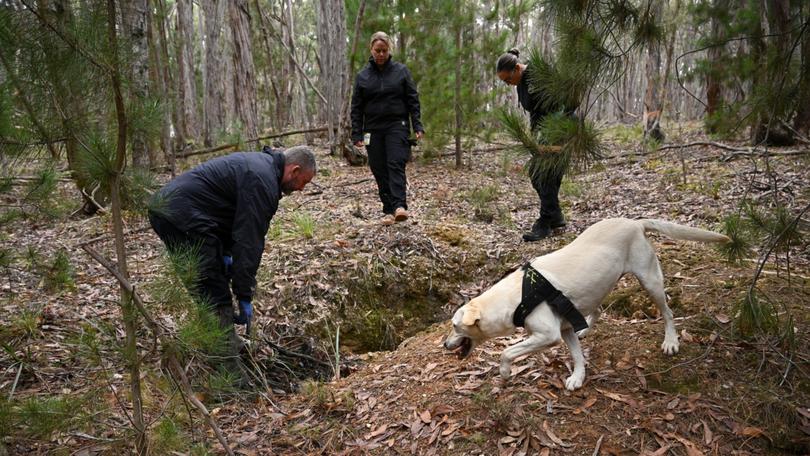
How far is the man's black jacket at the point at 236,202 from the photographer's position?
3748 mm

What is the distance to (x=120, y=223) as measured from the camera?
2.54 m

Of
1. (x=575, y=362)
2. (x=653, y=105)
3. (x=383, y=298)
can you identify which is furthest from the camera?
(x=653, y=105)

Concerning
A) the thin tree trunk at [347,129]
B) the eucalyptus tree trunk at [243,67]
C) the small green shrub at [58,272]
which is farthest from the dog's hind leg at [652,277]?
the eucalyptus tree trunk at [243,67]

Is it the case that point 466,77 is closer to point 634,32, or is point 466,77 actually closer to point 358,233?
point 358,233

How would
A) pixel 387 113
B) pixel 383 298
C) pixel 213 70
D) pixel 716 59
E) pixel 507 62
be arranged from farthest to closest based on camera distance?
1. pixel 213 70
2. pixel 387 113
3. pixel 716 59
4. pixel 383 298
5. pixel 507 62

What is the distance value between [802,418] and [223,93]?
14.9 meters

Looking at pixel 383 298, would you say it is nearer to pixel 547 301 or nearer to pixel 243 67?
pixel 547 301

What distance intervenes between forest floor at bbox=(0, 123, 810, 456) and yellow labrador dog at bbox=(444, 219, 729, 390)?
338 millimetres

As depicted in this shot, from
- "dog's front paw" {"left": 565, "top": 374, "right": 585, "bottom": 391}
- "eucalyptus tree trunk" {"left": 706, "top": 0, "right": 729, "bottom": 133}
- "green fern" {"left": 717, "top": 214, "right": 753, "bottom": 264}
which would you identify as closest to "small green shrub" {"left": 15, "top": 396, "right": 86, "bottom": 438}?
"dog's front paw" {"left": 565, "top": 374, "right": 585, "bottom": 391}

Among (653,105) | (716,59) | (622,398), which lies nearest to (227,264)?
(622,398)

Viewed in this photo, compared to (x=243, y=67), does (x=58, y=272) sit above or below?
below

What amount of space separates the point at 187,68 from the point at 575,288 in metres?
22.9

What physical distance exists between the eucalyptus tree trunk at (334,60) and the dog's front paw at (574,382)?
905cm

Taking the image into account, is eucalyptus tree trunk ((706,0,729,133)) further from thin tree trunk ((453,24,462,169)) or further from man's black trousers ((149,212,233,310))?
thin tree trunk ((453,24,462,169))
